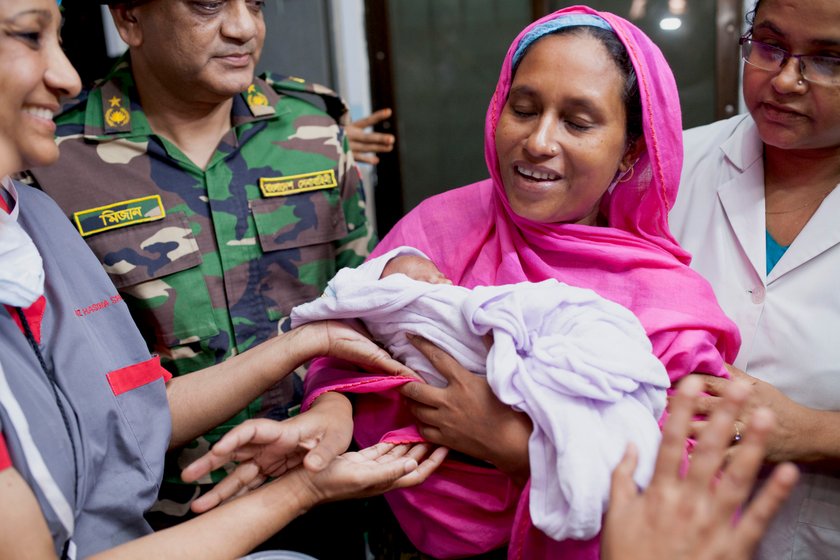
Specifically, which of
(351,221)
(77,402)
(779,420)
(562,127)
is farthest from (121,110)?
(779,420)

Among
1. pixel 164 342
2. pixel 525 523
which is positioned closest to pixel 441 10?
pixel 164 342

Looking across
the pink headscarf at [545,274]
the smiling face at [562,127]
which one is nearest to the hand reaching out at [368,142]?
the pink headscarf at [545,274]

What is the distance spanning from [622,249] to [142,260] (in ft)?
4.28

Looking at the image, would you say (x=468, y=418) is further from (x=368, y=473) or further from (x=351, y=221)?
(x=351, y=221)

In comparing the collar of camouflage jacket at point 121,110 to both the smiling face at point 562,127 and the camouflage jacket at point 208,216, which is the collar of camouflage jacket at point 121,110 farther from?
the smiling face at point 562,127

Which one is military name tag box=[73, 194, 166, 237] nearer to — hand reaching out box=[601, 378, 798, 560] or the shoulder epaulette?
the shoulder epaulette

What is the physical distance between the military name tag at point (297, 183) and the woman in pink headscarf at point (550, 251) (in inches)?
23.3

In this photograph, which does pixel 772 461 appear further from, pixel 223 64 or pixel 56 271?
pixel 223 64

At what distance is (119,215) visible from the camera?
1.98m

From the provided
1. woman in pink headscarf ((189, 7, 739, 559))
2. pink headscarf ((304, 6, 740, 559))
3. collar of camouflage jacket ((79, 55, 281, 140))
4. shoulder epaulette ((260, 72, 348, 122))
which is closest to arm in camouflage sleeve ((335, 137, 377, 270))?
shoulder epaulette ((260, 72, 348, 122))

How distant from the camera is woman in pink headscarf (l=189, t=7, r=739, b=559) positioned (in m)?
1.49

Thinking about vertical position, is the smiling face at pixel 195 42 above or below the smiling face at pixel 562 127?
above

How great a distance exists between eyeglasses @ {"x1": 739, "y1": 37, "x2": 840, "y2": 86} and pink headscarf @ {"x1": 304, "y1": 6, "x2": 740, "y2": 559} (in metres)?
0.26

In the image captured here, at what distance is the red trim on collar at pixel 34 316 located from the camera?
1.27 meters
